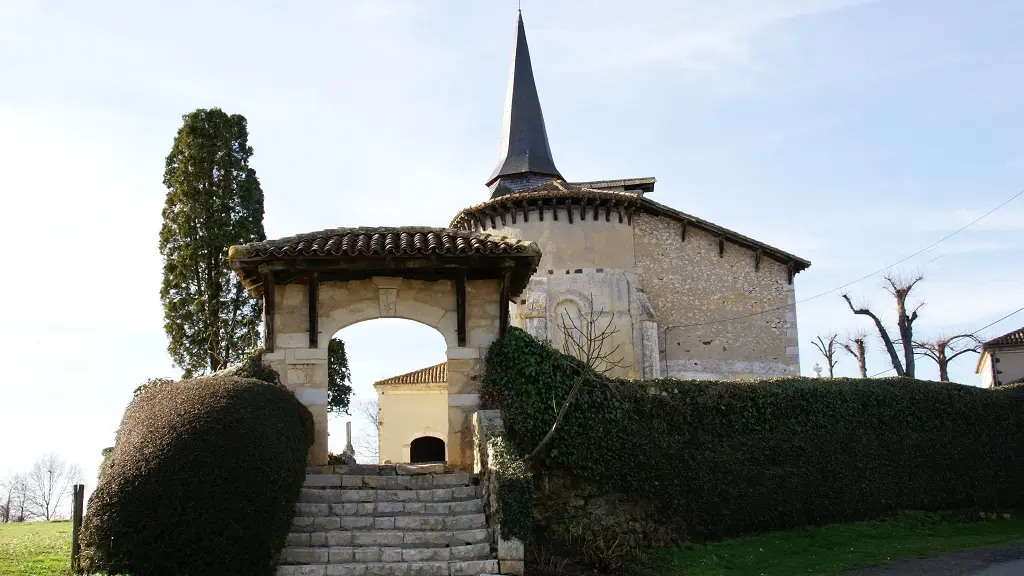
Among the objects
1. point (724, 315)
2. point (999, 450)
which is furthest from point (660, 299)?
point (999, 450)

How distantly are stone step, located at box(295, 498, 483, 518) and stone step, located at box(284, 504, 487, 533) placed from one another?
198mm

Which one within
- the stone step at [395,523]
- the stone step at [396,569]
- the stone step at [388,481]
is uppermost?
the stone step at [388,481]

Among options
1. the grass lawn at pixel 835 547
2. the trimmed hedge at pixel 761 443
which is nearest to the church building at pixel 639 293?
the trimmed hedge at pixel 761 443

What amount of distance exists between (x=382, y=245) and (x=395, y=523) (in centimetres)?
416

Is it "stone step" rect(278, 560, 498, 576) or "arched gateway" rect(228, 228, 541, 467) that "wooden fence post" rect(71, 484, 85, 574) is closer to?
"stone step" rect(278, 560, 498, 576)

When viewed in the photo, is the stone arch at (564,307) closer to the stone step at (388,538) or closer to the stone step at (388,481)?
the stone step at (388,481)

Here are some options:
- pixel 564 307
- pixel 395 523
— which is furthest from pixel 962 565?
pixel 564 307

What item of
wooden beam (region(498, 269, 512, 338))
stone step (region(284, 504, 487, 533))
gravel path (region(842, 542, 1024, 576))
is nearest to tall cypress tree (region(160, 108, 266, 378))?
wooden beam (region(498, 269, 512, 338))

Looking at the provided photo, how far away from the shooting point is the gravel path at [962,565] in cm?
1261

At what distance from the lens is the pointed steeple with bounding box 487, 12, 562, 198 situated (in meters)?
35.9

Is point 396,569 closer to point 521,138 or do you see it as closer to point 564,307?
point 564,307

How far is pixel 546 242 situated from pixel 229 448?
62.2 ft

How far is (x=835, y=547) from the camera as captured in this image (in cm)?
1436

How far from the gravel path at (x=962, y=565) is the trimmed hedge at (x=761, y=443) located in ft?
6.68
